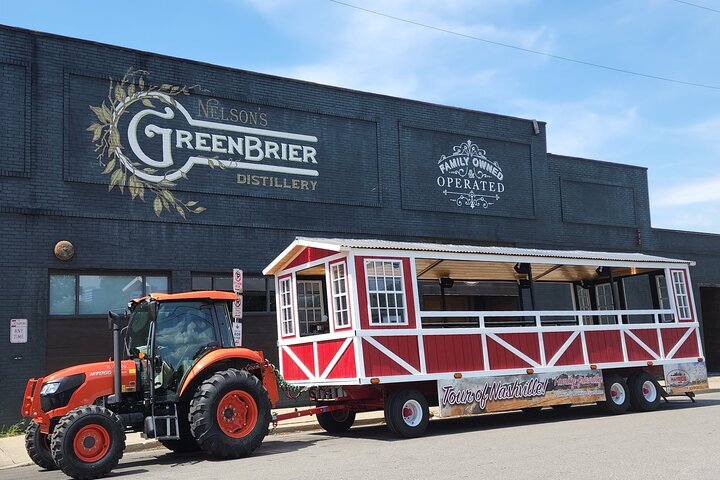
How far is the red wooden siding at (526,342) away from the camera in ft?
47.0

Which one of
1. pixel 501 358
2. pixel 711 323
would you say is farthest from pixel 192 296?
pixel 711 323

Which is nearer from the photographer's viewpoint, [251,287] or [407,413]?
[407,413]

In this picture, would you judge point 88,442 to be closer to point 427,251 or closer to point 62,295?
point 427,251

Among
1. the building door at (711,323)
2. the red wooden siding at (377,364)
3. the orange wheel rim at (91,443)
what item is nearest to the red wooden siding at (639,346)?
the red wooden siding at (377,364)

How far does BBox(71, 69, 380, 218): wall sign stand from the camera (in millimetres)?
16203

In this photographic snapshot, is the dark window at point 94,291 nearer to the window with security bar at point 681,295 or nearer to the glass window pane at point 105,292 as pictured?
the glass window pane at point 105,292

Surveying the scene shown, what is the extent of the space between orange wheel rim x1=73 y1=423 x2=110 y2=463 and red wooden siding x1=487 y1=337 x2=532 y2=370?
720 centimetres

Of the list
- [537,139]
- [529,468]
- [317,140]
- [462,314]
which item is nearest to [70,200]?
[317,140]

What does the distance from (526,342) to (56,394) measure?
864 cm

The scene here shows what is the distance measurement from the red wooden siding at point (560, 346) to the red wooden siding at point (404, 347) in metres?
3.31

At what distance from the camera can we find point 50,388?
31.6ft

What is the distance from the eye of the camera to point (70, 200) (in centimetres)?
1569

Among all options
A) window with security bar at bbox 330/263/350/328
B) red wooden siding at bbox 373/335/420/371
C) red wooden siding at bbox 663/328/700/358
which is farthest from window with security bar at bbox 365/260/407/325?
red wooden siding at bbox 663/328/700/358

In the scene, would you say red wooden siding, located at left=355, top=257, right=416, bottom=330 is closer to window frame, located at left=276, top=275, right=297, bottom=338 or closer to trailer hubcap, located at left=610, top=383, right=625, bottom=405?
window frame, located at left=276, top=275, right=297, bottom=338
